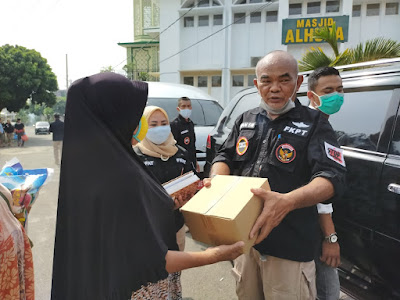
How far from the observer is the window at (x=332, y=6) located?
63.8ft

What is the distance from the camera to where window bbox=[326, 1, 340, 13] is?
Answer: 765 inches

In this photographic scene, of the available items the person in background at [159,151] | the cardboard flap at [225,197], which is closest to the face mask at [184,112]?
the person in background at [159,151]

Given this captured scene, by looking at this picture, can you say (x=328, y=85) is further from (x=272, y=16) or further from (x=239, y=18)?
(x=239, y=18)

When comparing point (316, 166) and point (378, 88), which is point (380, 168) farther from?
point (316, 166)

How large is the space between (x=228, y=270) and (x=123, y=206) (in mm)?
2502

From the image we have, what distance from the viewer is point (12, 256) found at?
63.5 inches

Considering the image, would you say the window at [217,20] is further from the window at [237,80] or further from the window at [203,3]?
the window at [237,80]

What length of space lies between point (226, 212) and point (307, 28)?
2062cm

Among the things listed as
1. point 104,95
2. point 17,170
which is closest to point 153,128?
point 17,170

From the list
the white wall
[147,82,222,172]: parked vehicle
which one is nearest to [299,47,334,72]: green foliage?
[147,82,222,172]: parked vehicle

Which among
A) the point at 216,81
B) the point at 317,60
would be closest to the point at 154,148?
the point at 317,60

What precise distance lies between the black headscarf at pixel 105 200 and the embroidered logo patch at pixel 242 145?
73 centimetres

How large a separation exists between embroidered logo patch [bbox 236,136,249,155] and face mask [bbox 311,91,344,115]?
3.16 feet

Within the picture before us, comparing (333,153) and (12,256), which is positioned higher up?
(333,153)
